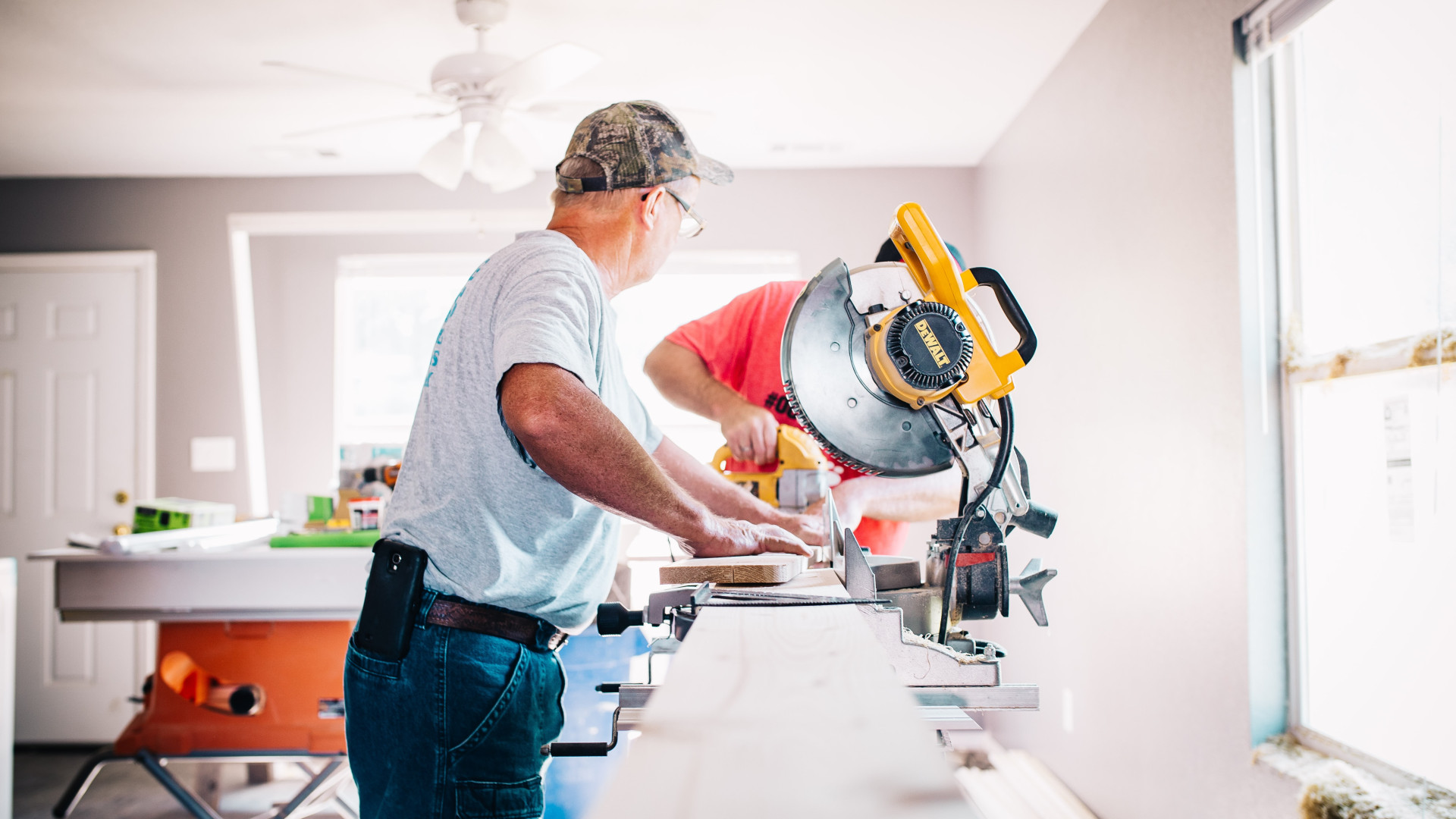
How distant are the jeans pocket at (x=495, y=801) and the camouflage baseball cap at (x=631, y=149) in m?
0.75

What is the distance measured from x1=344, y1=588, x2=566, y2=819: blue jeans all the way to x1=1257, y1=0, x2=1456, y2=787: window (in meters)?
1.52

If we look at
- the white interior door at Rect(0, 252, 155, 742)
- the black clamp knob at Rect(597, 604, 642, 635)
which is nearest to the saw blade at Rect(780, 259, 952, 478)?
the black clamp knob at Rect(597, 604, 642, 635)

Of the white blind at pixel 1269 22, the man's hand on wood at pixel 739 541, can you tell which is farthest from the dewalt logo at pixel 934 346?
the white blind at pixel 1269 22

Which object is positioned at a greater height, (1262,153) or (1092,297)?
(1262,153)

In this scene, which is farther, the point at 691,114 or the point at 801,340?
the point at 691,114

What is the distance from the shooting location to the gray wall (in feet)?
13.4

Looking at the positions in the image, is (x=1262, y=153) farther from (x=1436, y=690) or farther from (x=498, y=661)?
(x=498, y=661)

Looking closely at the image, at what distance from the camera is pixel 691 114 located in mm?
2566

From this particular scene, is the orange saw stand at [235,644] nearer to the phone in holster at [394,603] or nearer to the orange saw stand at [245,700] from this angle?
the orange saw stand at [245,700]

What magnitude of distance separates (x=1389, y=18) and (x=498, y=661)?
6.18 ft

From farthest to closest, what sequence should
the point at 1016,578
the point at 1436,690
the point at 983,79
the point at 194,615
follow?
the point at 983,79 → the point at 194,615 → the point at 1436,690 → the point at 1016,578

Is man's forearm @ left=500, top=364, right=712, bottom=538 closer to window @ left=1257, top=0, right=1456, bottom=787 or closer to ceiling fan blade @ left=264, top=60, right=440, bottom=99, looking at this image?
window @ left=1257, top=0, right=1456, bottom=787

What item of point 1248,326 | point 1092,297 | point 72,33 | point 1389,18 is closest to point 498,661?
point 1248,326

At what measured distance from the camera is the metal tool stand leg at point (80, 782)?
2.29 meters
